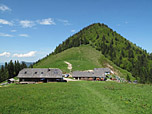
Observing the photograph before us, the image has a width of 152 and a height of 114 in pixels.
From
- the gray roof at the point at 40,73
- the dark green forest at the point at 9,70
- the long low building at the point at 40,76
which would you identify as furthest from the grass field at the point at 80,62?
the long low building at the point at 40,76

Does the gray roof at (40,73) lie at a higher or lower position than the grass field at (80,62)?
lower

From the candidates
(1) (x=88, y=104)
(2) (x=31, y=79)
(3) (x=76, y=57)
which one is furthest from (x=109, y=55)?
(1) (x=88, y=104)

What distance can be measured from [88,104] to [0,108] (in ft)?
Answer: 45.2

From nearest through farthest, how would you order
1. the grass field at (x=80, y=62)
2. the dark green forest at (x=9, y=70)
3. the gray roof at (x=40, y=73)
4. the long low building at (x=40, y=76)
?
the long low building at (x=40, y=76), the gray roof at (x=40, y=73), the dark green forest at (x=9, y=70), the grass field at (x=80, y=62)

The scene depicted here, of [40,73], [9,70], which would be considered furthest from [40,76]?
[9,70]

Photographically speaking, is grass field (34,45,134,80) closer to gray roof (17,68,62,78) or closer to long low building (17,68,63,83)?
gray roof (17,68,62,78)

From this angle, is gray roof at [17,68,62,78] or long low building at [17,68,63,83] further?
gray roof at [17,68,62,78]

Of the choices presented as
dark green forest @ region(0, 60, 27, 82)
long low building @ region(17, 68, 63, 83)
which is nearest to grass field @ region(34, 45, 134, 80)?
dark green forest @ region(0, 60, 27, 82)

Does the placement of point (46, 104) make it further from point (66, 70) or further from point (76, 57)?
point (76, 57)

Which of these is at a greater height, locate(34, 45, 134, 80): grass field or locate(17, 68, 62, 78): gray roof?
locate(34, 45, 134, 80): grass field

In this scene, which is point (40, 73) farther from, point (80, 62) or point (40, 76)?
point (80, 62)

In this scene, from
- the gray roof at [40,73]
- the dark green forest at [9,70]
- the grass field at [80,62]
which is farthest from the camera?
the grass field at [80,62]

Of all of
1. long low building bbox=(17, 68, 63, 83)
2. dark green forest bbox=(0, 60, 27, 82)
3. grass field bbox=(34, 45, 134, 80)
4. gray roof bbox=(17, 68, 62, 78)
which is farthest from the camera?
grass field bbox=(34, 45, 134, 80)

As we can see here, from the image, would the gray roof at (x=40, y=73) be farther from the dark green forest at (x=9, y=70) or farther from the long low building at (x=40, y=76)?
the dark green forest at (x=9, y=70)
